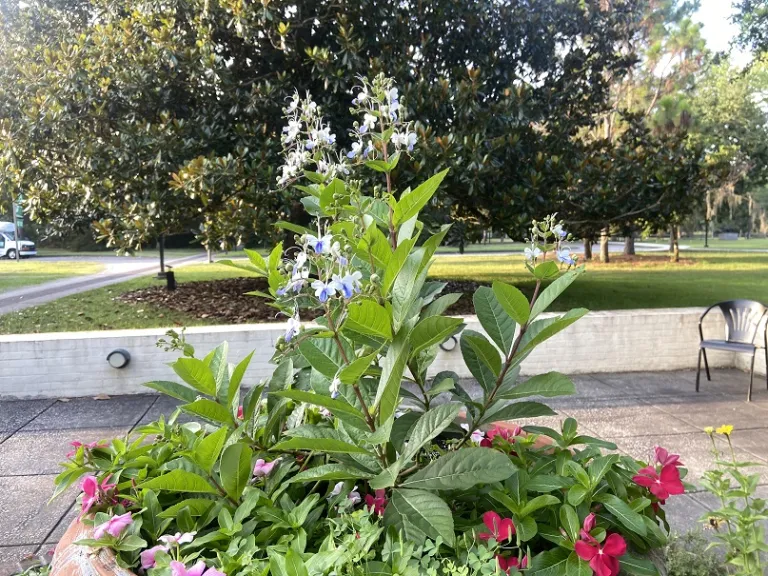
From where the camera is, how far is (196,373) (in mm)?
1331

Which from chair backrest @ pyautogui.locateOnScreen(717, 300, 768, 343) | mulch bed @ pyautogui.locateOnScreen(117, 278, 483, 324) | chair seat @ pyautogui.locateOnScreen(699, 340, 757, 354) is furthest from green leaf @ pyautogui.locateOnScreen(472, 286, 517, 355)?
mulch bed @ pyautogui.locateOnScreen(117, 278, 483, 324)

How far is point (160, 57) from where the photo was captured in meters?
6.00

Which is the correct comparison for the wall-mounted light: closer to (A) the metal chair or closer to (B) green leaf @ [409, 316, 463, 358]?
(B) green leaf @ [409, 316, 463, 358]

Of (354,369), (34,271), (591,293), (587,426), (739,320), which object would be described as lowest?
(587,426)

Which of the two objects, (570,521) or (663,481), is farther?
(663,481)

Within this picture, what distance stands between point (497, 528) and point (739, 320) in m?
4.73

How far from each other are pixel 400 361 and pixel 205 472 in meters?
0.58

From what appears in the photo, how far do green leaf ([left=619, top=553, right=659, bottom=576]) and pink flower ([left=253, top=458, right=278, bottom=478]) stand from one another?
86 cm

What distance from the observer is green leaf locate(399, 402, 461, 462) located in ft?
4.08

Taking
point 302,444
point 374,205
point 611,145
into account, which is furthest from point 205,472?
point 611,145

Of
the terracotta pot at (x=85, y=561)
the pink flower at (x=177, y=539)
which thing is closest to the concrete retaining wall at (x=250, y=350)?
the terracotta pot at (x=85, y=561)

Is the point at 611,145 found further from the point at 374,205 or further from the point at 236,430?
the point at 236,430

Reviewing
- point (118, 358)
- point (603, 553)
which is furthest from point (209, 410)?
point (118, 358)

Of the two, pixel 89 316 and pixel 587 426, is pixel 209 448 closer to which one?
pixel 587 426
